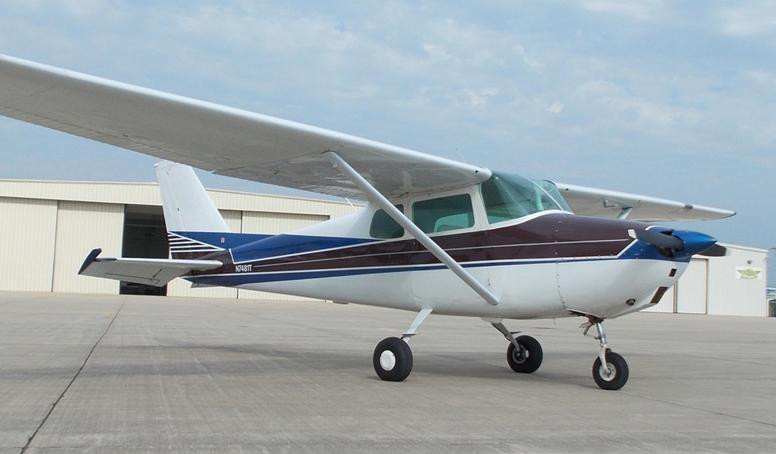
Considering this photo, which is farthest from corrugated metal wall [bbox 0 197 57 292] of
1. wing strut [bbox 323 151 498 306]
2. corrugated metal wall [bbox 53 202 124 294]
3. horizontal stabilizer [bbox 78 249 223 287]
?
wing strut [bbox 323 151 498 306]

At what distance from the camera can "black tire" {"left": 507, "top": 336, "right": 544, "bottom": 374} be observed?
348 inches

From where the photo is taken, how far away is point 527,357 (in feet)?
29.1

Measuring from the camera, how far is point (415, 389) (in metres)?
7.08

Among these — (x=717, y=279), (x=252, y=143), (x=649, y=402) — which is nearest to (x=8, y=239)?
(x=252, y=143)

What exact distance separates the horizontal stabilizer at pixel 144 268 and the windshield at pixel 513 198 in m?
4.16

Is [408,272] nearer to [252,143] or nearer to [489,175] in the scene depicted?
[489,175]

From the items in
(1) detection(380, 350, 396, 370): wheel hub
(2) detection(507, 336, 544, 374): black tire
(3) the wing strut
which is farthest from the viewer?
(2) detection(507, 336, 544, 374): black tire

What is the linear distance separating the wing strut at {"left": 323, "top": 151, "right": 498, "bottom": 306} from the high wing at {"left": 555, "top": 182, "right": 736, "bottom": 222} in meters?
2.93

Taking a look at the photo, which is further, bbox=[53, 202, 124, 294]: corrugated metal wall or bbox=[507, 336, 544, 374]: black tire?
bbox=[53, 202, 124, 294]: corrugated metal wall

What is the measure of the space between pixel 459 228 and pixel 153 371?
12.2ft

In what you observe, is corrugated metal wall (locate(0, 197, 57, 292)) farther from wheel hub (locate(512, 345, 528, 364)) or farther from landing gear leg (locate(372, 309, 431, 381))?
landing gear leg (locate(372, 309, 431, 381))

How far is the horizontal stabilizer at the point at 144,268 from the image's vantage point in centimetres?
929

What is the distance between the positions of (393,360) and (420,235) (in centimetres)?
133

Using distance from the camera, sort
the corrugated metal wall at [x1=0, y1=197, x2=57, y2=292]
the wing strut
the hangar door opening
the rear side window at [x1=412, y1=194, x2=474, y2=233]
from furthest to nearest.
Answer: the hangar door opening
the corrugated metal wall at [x1=0, y1=197, x2=57, y2=292]
the rear side window at [x1=412, y1=194, x2=474, y2=233]
the wing strut
